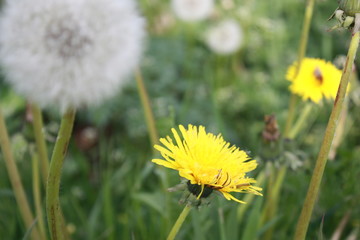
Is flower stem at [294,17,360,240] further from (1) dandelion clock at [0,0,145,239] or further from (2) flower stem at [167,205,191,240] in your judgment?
(1) dandelion clock at [0,0,145,239]

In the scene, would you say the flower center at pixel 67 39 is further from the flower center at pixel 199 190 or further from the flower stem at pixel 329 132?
the flower stem at pixel 329 132

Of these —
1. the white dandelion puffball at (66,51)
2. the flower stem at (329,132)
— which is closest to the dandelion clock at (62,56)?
the white dandelion puffball at (66,51)

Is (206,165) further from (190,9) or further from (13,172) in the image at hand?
(190,9)

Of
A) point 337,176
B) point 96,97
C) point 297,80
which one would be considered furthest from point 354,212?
point 96,97

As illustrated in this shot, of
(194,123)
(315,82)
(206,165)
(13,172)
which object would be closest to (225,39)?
(194,123)

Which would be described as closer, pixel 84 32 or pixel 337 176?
pixel 84 32

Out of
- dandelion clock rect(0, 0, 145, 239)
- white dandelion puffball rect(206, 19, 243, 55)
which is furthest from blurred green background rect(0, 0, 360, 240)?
dandelion clock rect(0, 0, 145, 239)

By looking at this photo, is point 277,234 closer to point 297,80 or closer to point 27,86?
point 297,80
